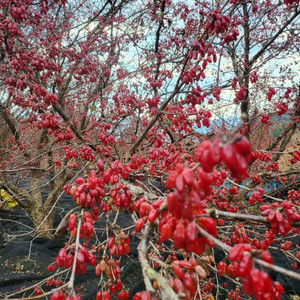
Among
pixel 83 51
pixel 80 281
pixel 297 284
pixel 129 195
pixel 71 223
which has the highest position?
pixel 83 51

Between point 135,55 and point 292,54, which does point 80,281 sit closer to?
point 135,55

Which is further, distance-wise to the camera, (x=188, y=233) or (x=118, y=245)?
(x=118, y=245)

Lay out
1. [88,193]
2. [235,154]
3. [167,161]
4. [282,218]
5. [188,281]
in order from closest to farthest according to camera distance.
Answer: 1. [235,154]
2. [188,281]
3. [282,218]
4. [88,193]
5. [167,161]

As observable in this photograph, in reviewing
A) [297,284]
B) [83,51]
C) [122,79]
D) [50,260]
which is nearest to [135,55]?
[122,79]

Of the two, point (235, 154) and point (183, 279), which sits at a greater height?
point (235, 154)

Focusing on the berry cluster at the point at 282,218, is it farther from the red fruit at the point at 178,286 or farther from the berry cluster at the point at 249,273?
the red fruit at the point at 178,286

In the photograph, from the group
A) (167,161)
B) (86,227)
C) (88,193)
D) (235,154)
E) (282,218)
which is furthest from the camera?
(167,161)

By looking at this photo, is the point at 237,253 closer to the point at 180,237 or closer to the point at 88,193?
the point at 180,237

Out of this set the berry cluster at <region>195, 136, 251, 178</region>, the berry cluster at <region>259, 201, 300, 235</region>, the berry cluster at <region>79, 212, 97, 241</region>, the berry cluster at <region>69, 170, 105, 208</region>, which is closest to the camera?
the berry cluster at <region>195, 136, 251, 178</region>

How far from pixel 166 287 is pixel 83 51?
22.0ft

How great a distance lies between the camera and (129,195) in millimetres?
1584

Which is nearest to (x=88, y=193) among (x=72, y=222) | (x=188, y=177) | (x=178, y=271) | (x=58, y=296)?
(x=72, y=222)

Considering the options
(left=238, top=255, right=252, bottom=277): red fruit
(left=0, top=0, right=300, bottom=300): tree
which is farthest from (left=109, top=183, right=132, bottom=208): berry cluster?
(left=238, top=255, right=252, bottom=277): red fruit

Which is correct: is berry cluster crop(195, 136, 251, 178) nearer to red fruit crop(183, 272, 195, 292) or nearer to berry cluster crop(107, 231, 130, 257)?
red fruit crop(183, 272, 195, 292)
